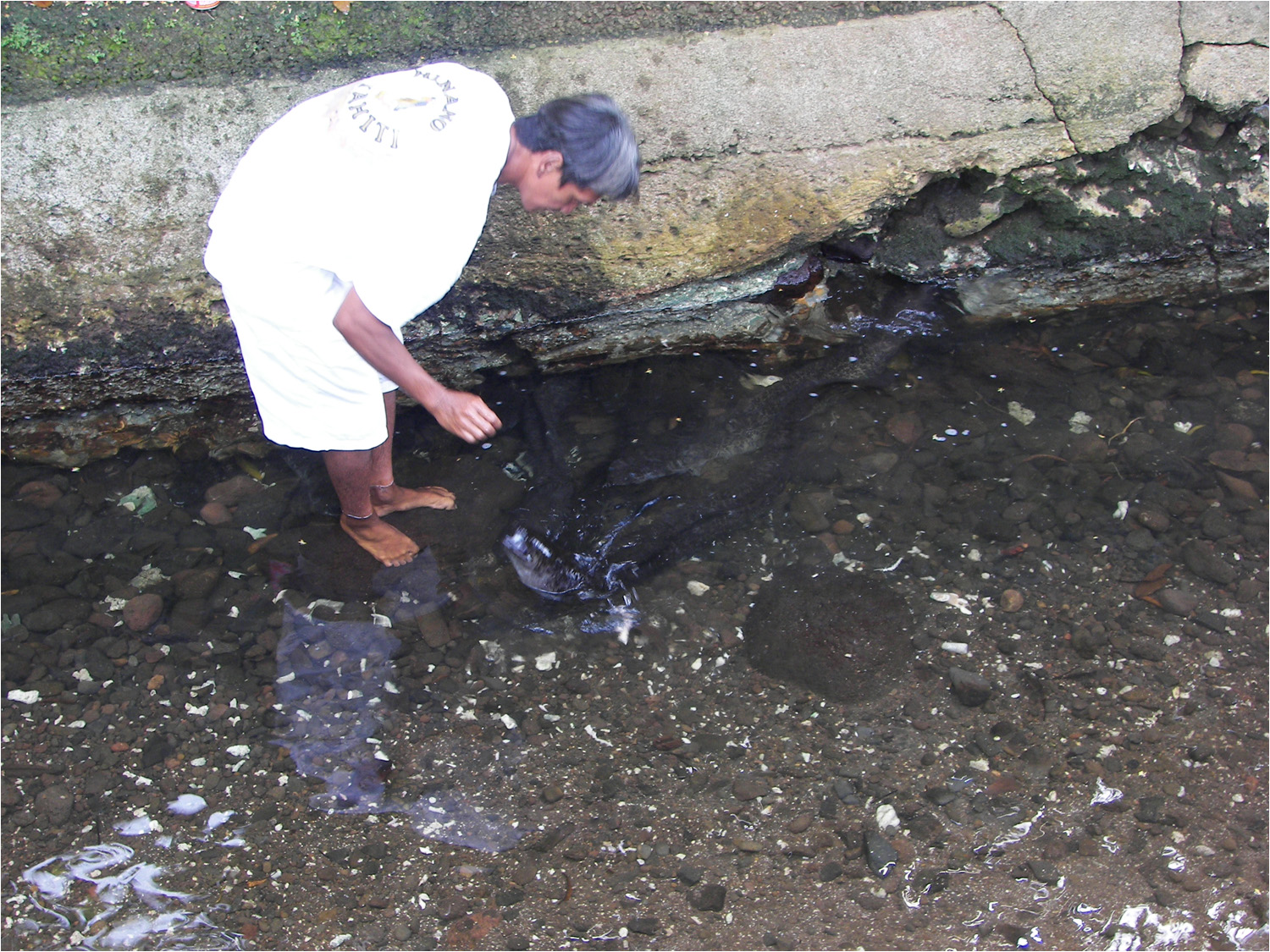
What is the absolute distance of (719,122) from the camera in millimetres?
2912

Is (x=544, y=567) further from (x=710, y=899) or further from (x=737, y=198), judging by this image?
(x=737, y=198)

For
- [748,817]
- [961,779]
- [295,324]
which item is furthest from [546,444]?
[961,779]

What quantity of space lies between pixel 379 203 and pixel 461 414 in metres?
0.46

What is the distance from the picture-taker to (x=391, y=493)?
8.70 ft

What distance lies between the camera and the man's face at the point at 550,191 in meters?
1.84

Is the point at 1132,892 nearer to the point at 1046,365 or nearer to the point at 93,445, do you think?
the point at 1046,365

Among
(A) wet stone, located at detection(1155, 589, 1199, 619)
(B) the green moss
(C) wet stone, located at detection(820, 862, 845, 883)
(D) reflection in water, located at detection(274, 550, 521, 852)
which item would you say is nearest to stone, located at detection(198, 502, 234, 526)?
(D) reflection in water, located at detection(274, 550, 521, 852)

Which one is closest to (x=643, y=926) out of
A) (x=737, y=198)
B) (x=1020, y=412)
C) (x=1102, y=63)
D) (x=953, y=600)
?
(x=953, y=600)

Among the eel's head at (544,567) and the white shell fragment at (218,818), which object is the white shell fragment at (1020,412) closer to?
the eel's head at (544,567)

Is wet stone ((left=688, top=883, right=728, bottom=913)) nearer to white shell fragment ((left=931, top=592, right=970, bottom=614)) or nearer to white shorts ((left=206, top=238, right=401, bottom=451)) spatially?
white shell fragment ((left=931, top=592, right=970, bottom=614))

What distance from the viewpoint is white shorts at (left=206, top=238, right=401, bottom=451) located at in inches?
69.0

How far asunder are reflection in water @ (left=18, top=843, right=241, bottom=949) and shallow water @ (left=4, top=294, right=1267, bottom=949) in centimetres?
2

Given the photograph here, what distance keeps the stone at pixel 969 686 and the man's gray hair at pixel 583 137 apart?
1.49 metres

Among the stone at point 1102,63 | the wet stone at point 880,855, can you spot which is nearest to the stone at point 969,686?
the wet stone at point 880,855
